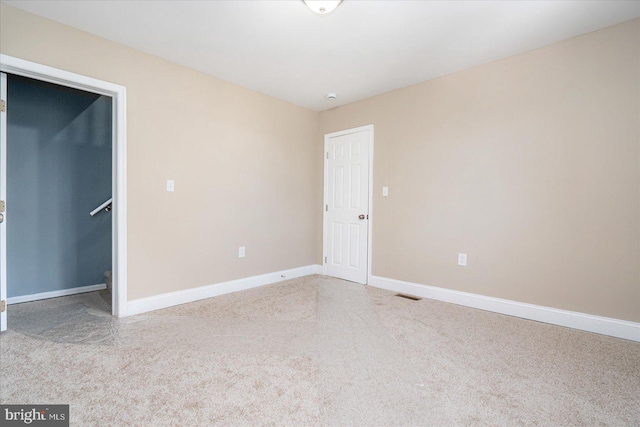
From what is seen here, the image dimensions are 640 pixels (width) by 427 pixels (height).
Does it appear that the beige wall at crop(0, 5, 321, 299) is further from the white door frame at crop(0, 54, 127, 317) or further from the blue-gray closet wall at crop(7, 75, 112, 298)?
the blue-gray closet wall at crop(7, 75, 112, 298)

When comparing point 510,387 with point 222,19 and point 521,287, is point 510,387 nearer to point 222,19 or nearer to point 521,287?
point 521,287

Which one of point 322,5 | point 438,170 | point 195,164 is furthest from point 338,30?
point 195,164

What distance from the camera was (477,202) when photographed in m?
3.04

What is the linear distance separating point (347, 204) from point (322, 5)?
254 centimetres

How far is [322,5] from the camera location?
203 centimetres

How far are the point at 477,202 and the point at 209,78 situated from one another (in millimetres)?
3134

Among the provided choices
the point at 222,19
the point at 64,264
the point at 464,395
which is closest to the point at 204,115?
the point at 222,19

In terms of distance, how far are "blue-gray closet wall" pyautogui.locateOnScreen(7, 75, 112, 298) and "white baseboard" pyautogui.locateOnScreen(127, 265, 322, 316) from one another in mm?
1304

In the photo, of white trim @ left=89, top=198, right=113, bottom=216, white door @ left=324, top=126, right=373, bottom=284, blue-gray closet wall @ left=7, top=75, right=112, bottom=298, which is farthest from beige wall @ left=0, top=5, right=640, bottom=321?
blue-gray closet wall @ left=7, top=75, right=112, bottom=298

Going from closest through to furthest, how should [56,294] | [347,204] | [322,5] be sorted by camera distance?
[322,5] → [56,294] → [347,204]

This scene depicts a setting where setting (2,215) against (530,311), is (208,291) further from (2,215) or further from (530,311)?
(530,311)

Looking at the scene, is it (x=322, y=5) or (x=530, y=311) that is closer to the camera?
(x=322, y=5)

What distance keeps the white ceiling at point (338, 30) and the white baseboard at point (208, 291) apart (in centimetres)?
234

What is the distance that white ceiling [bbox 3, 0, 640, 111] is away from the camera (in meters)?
2.12
